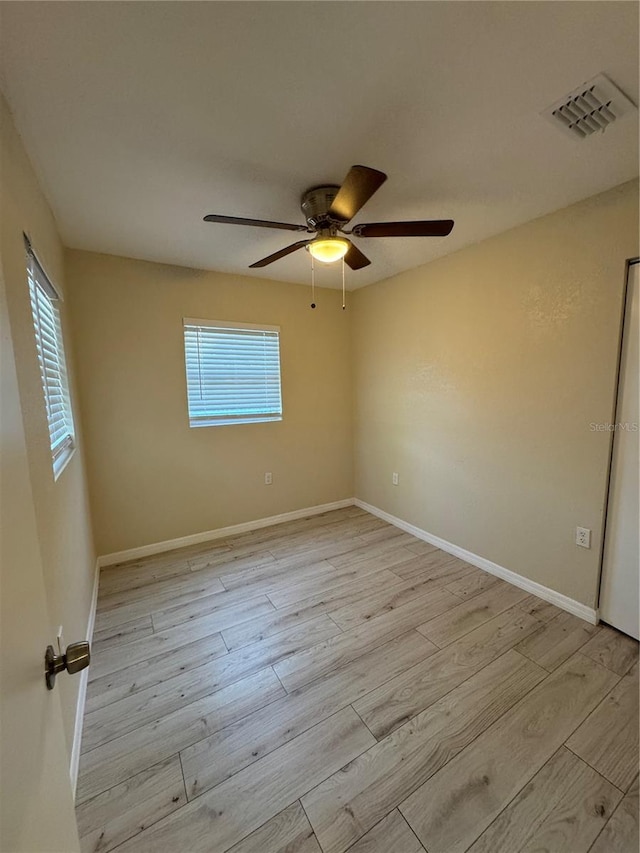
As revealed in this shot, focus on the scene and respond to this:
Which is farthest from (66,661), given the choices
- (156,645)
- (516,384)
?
(516,384)

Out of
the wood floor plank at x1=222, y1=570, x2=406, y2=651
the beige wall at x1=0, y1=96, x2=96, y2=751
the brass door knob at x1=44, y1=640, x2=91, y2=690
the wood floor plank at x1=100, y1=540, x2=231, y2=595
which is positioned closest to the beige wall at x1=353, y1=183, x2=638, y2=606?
the wood floor plank at x1=222, y1=570, x2=406, y2=651

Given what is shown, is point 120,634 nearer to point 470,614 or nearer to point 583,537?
point 470,614

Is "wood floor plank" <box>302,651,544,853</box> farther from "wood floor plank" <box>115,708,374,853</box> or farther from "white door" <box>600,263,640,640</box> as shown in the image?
"white door" <box>600,263,640,640</box>

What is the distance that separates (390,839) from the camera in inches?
42.9

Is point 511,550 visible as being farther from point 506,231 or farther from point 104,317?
point 104,317

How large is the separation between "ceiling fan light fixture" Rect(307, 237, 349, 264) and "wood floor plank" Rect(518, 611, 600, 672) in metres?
2.30

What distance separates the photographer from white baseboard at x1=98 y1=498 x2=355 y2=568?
279 centimetres

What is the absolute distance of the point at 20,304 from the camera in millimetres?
1208

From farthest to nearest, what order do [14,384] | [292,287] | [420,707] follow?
[292,287] → [420,707] → [14,384]

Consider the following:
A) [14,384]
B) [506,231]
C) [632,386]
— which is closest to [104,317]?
[14,384]

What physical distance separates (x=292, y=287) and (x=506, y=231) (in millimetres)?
1854

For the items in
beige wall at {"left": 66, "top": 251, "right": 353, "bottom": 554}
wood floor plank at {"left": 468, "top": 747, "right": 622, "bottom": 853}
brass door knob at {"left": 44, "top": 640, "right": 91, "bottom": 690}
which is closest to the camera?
brass door knob at {"left": 44, "top": 640, "right": 91, "bottom": 690}

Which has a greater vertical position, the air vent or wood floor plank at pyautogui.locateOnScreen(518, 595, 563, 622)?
the air vent

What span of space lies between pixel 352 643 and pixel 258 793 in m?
0.79
